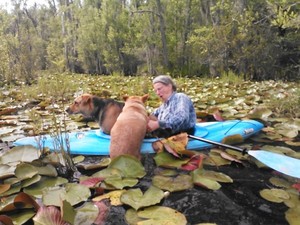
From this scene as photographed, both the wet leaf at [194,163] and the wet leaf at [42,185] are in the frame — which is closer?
the wet leaf at [42,185]

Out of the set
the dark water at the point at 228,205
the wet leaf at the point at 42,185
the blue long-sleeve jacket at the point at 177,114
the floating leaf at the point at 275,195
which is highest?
the blue long-sleeve jacket at the point at 177,114

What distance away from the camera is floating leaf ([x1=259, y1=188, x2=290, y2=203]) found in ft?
8.19

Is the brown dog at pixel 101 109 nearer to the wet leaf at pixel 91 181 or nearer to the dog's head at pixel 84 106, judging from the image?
the dog's head at pixel 84 106

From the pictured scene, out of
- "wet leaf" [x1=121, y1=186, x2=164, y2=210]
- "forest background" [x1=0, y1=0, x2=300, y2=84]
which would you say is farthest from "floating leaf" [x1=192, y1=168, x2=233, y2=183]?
"forest background" [x1=0, y1=0, x2=300, y2=84]

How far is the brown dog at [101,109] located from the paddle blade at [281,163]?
198cm

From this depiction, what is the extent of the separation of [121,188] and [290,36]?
1255cm

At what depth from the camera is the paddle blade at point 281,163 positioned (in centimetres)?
271

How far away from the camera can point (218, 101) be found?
6332 millimetres

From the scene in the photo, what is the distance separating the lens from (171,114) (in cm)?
400

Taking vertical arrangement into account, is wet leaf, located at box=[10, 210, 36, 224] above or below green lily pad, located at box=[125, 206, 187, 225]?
above

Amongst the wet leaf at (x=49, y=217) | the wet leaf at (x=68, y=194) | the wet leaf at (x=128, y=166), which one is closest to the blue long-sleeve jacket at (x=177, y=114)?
the wet leaf at (x=128, y=166)

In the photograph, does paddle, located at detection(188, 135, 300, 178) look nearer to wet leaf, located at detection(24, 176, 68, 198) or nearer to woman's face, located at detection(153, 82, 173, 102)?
woman's face, located at detection(153, 82, 173, 102)

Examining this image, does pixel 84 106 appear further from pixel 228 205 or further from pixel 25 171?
pixel 228 205

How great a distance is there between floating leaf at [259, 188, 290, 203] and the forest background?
2.88 meters
